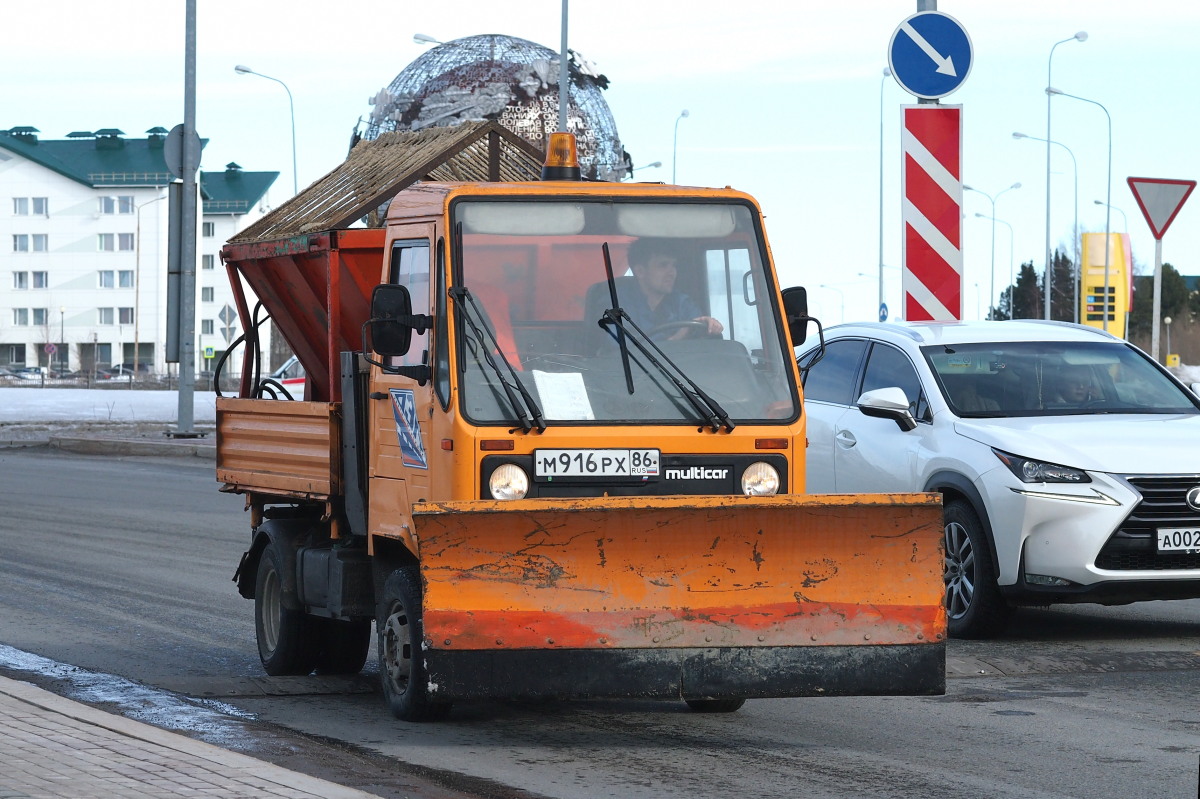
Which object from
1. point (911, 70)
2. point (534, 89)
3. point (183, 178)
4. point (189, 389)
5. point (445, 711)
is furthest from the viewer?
point (534, 89)

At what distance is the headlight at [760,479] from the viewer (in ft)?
23.0

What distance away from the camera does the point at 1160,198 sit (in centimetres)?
1569

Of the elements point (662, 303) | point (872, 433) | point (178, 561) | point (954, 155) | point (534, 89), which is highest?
point (534, 89)

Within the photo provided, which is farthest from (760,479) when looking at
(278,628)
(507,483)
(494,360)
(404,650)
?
(278,628)

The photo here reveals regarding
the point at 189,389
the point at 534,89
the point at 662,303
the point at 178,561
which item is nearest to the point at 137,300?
the point at 534,89

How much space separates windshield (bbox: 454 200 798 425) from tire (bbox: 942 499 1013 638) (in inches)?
111

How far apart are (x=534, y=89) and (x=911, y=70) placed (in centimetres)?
4576

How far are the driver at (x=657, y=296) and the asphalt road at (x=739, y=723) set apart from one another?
1.65 metres

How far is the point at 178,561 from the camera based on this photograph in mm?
13617

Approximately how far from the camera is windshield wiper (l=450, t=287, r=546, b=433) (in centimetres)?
682

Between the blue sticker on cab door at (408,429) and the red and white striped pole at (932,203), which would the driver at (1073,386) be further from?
the blue sticker on cab door at (408,429)

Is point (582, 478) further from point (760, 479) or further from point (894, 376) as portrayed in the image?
point (894, 376)

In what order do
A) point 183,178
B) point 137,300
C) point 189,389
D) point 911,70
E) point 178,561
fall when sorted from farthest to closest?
1. point 137,300
2. point 189,389
3. point 183,178
4. point 178,561
5. point 911,70

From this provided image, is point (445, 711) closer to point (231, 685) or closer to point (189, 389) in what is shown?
point (231, 685)
